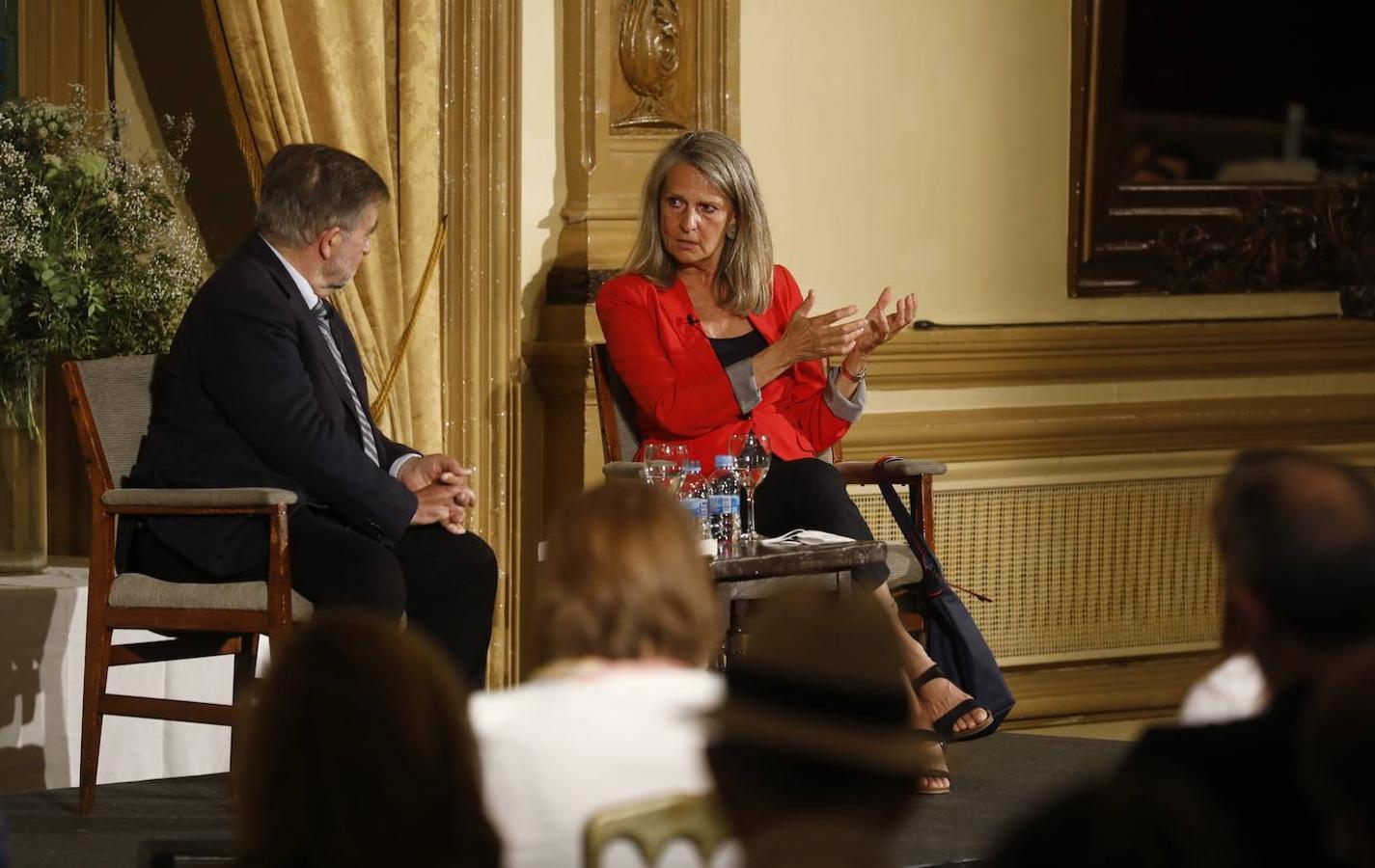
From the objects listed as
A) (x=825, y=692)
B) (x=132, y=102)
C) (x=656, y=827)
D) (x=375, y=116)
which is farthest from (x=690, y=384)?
(x=825, y=692)

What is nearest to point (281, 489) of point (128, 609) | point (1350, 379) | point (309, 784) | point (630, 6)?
point (128, 609)

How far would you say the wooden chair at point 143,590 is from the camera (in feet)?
11.8

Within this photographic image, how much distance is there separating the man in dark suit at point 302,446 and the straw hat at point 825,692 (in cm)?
230

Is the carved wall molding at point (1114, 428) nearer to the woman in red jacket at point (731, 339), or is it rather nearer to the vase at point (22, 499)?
the woman in red jacket at point (731, 339)

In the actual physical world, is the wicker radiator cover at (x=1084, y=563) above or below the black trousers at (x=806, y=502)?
below

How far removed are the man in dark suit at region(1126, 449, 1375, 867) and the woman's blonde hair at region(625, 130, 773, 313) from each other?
9.14 feet

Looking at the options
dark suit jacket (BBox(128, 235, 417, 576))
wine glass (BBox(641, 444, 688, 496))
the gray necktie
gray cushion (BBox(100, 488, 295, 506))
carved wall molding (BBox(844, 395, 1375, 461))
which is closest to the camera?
gray cushion (BBox(100, 488, 295, 506))

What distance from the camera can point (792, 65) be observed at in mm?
5156

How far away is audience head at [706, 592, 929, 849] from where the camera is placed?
1310 mm

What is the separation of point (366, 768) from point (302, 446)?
7.88 ft

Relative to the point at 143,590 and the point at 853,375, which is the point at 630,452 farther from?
the point at 143,590

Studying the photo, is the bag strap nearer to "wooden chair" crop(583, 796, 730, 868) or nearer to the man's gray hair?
the man's gray hair

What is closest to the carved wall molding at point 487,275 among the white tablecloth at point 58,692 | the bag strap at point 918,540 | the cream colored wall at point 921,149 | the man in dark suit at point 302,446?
the cream colored wall at point 921,149

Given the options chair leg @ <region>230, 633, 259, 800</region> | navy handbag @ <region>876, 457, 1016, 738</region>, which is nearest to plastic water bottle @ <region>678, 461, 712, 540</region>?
navy handbag @ <region>876, 457, 1016, 738</region>
